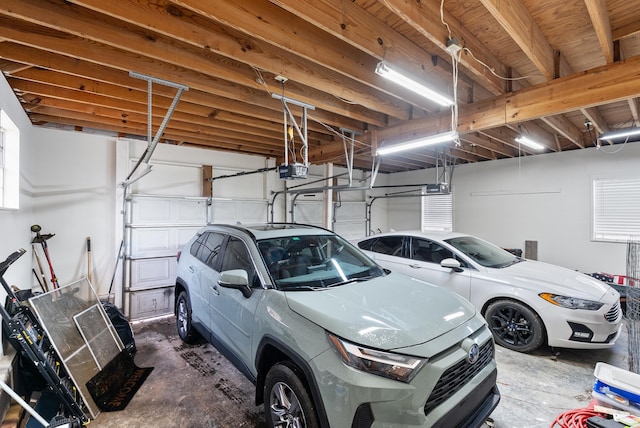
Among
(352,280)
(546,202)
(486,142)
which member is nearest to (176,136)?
(352,280)

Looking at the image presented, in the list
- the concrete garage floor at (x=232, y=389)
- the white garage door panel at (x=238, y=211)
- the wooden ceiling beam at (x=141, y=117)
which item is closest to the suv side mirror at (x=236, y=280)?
the concrete garage floor at (x=232, y=389)

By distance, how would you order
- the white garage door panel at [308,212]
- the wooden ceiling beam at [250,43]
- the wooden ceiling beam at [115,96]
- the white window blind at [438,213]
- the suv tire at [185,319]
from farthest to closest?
the white window blind at [438,213] < the white garage door panel at [308,212] < the suv tire at [185,319] < the wooden ceiling beam at [115,96] < the wooden ceiling beam at [250,43]

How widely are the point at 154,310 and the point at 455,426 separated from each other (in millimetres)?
4866

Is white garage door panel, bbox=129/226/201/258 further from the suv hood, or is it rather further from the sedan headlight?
the sedan headlight

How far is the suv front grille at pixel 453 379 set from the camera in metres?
1.48

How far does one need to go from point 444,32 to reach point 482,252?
3.04 m

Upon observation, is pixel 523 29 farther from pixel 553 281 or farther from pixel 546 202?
pixel 546 202

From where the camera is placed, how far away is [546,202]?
18.9 feet

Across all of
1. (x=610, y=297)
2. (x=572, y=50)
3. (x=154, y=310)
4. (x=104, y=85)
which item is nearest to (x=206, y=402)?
(x=154, y=310)

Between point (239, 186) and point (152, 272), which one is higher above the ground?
point (239, 186)

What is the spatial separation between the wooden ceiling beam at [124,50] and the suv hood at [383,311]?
227 centimetres

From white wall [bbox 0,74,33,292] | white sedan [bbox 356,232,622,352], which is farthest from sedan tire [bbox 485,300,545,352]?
white wall [bbox 0,74,33,292]

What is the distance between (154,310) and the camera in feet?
15.6

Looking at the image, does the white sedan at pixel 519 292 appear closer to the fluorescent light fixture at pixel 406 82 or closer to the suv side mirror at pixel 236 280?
the fluorescent light fixture at pixel 406 82
